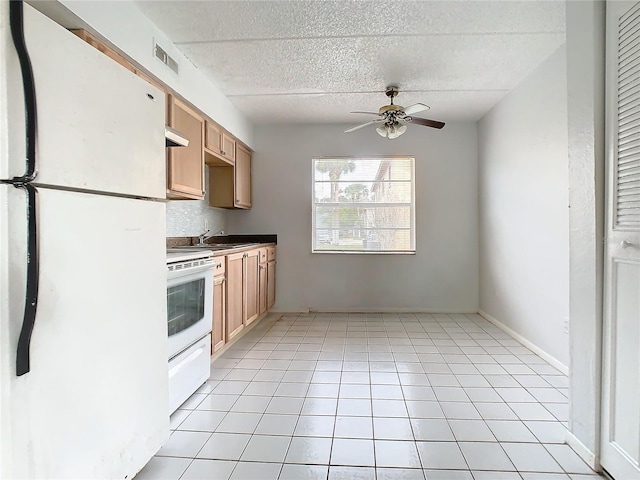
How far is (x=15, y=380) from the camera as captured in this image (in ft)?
3.09

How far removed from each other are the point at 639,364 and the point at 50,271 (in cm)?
207

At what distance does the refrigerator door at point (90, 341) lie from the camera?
973 mm

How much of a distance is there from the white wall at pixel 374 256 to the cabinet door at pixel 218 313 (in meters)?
1.79

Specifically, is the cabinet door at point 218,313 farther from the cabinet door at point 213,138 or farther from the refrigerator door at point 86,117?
the refrigerator door at point 86,117

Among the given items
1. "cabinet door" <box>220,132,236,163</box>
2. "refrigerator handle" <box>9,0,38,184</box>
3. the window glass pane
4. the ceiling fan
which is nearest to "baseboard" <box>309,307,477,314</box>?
the window glass pane

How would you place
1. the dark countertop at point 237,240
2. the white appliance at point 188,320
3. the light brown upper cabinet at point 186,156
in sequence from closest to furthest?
the white appliance at point 188,320, the light brown upper cabinet at point 186,156, the dark countertop at point 237,240

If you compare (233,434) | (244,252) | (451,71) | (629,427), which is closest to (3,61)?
(233,434)

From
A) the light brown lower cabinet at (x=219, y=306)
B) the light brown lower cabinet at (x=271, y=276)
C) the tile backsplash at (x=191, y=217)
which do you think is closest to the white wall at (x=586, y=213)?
the light brown lower cabinet at (x=219, y=306)

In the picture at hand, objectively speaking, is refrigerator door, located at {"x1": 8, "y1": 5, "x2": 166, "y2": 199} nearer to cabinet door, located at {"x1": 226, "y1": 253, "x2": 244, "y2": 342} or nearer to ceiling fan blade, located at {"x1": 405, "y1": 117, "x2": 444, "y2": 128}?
cabinet door, located at {"x1": 226, "y1": 253, "x2": 244, "y2": 342}

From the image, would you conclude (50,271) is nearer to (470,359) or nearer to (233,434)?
(233,434)

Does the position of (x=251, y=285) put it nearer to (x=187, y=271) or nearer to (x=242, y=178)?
(x=242, y=178)

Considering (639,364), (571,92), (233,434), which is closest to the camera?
(639,364)

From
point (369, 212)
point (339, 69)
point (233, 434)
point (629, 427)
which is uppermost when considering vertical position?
point (339, 69)

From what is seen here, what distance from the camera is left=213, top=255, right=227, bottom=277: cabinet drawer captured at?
2.84m
